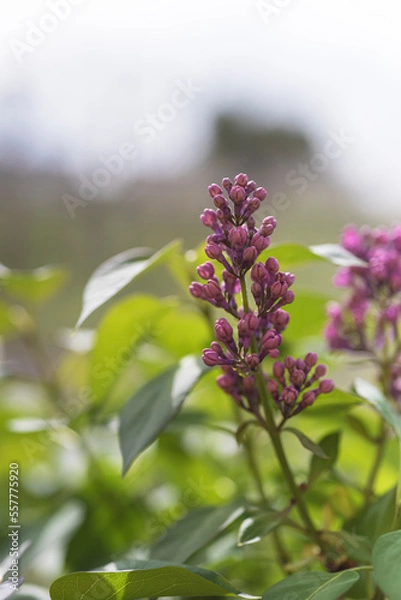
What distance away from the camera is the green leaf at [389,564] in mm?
277

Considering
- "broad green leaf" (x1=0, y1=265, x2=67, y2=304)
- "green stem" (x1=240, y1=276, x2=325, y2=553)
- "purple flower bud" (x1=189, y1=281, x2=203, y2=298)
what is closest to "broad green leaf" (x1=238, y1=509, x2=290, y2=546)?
"green stem" (x1=240, y1=276, x2=325, y2=553)

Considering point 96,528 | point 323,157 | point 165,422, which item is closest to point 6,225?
point 323,157

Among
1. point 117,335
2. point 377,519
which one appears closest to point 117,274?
point 117,335

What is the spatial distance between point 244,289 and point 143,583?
132 mm

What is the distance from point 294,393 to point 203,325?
256 mm

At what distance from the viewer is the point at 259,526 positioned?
0.37 metres

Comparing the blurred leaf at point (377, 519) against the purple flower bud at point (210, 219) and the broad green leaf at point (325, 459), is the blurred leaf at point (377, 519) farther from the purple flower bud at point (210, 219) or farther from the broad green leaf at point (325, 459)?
the purple flower bud at point (210, 219)

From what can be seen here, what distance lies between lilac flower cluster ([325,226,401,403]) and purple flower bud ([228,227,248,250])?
0.51 feet

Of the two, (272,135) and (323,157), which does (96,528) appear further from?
(272,135)

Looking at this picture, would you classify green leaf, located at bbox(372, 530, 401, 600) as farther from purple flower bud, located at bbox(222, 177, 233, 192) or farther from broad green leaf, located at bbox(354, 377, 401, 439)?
purple flower bud, located at bbox(222, 177, 233, 192)

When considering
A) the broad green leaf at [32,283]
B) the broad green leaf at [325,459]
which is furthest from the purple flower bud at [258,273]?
the broad green leaf at [32,283]

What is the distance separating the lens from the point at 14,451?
0.67 metres

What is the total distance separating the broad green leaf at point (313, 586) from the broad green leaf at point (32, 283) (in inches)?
14.6

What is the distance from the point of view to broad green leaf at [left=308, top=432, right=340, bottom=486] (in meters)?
0.40
